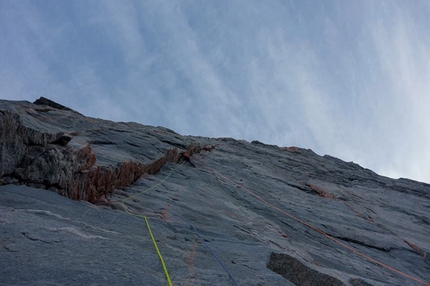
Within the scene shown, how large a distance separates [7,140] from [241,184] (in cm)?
872

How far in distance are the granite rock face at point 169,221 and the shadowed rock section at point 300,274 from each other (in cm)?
2

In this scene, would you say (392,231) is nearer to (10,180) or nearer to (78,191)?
(78,191)

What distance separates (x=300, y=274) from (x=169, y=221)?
A: 7.56 ft

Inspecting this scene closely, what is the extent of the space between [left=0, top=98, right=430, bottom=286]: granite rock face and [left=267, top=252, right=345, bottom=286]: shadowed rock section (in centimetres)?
2

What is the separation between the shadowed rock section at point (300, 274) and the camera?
576 cm

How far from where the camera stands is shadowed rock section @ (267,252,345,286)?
576 cm

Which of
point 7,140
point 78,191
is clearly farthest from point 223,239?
point 7,140

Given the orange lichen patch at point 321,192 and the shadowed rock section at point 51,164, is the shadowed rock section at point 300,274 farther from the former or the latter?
the orange lichen patch at point 321,192

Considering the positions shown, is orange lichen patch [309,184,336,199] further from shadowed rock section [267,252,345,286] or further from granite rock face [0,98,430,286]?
shadowed rock section [267,252,345,286]

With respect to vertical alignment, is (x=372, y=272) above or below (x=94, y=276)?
above

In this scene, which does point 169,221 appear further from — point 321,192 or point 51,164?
point 321,192

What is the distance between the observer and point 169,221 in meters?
6.11

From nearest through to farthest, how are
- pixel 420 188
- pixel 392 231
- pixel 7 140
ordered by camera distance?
pixel 7 140 < pixel 392 231 < pixel 420 188

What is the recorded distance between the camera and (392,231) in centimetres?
1191
